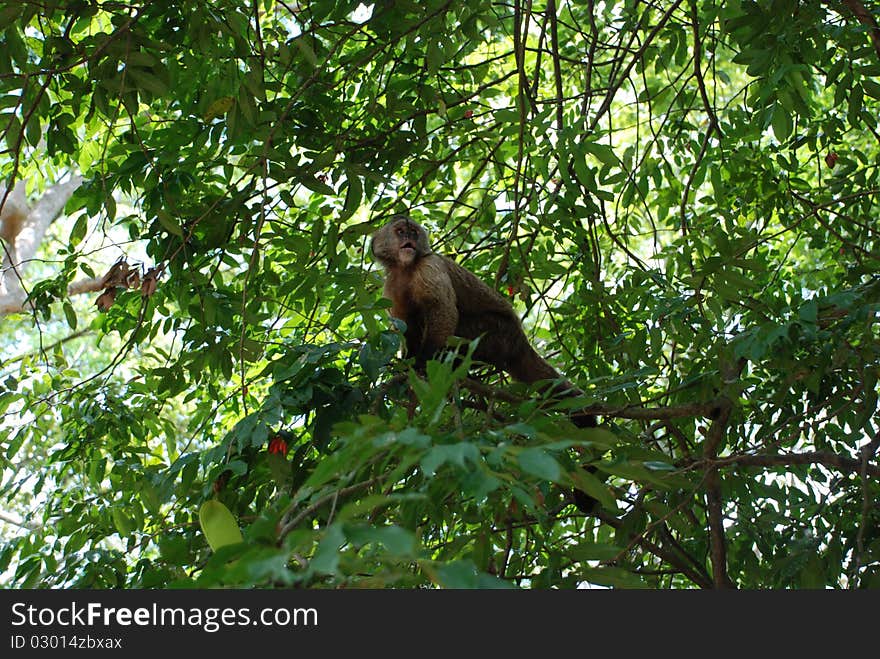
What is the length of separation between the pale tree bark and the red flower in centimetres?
763

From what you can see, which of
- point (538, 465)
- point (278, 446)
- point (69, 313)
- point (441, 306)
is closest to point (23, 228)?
point (69, 313)

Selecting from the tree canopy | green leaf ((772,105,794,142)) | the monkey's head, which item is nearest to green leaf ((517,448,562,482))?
the tree canopy

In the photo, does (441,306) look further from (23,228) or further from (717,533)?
(23,228)

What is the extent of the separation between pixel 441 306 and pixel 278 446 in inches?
74.8

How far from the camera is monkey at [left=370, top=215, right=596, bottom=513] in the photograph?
16.6 feet

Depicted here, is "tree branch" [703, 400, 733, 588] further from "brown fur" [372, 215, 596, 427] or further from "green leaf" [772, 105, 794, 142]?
"brown fur" [372, 215, 596, 427]

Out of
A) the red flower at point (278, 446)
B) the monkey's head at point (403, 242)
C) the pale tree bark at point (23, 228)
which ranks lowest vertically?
the red flower at point (278, 446)

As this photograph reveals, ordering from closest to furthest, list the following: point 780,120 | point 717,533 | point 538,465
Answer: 1. point 538,465
2. point 780,120
3. point 717,533

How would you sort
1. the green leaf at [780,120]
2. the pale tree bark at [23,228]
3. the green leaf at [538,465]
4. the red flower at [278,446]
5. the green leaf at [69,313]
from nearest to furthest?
the green leaf at [538,465]
the red flower at [278,446]
the green leaf at [780,120]
the green leaf at [69,313]
the pale tree bark at [23,228]

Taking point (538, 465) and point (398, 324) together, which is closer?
point (538, 465)

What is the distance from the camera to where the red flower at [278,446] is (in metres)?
3.29

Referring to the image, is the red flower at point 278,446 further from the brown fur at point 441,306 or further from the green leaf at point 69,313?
the brown fur at point 441,306

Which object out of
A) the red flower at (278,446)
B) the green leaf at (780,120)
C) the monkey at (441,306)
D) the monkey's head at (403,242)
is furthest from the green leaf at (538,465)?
the monkey's head at (403,242)

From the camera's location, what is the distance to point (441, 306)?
16.5 feet
